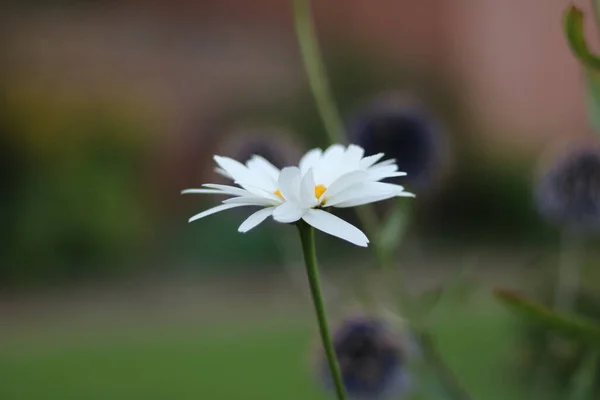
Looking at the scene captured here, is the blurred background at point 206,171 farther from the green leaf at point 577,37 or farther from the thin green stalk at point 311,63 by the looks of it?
the green leaf at point 577,37

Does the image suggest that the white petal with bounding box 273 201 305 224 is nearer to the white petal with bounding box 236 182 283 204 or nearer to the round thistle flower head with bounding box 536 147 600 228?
the white petal with bounding box 236 182 283 204

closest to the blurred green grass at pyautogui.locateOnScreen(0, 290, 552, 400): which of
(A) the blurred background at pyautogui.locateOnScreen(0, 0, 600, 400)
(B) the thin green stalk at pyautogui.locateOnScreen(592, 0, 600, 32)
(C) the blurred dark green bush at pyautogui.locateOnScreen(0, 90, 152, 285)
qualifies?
(A) the blurred background at pyautogui.locateOnScreen(0, 0, 600, 400)

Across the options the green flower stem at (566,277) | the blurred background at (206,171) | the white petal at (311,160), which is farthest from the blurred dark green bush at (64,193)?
the white petal at (311,160)

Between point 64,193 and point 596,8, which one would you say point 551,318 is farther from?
point 64,193

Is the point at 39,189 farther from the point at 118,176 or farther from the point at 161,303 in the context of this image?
the point at 161,303

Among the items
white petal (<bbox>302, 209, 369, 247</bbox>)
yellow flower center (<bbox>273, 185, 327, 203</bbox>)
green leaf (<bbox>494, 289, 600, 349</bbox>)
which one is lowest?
green leaf (<bbox>494, 289, 600, 349</bbox>)

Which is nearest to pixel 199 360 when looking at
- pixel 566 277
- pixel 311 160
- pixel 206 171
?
pixel 206 171
